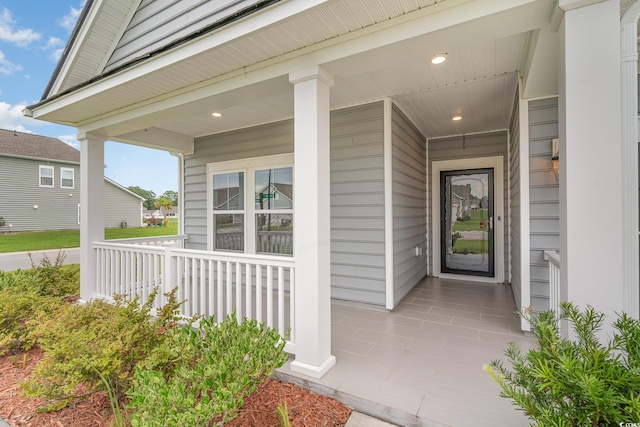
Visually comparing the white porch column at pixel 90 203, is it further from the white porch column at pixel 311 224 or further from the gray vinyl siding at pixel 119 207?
the gray vinyl siding at pixel 119 207

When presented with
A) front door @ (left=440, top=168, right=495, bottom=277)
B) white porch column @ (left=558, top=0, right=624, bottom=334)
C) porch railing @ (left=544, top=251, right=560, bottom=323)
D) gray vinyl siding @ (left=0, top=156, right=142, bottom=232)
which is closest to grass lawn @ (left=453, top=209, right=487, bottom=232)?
front door @ (left=440, top=168, right=495, bottom=277)

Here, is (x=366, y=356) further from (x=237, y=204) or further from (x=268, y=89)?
(x=237, y=204)

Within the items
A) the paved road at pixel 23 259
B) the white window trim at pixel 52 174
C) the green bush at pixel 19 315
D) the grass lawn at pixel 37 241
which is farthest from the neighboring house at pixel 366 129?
the white window trim at pixel 52 174

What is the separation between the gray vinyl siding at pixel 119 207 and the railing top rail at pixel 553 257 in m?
19.6

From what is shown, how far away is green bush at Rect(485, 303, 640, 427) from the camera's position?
3.02 feet

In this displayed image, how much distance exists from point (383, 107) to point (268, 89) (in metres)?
1.77

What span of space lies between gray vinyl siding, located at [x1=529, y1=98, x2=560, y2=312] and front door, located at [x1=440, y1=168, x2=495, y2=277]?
247cm

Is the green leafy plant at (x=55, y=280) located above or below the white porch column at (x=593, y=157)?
below

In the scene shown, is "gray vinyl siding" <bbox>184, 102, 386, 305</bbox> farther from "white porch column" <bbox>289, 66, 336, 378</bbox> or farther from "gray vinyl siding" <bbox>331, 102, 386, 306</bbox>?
"white porch column" <bbox>289, 66, 336, 378</bbox>

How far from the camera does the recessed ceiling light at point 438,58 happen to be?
8.64 ft

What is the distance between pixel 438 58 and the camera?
2.69 m

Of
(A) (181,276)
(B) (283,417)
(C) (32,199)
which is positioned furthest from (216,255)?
(C) (32,199)

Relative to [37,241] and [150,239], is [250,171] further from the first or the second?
[37,241]

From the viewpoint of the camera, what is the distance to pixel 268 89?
273cm
